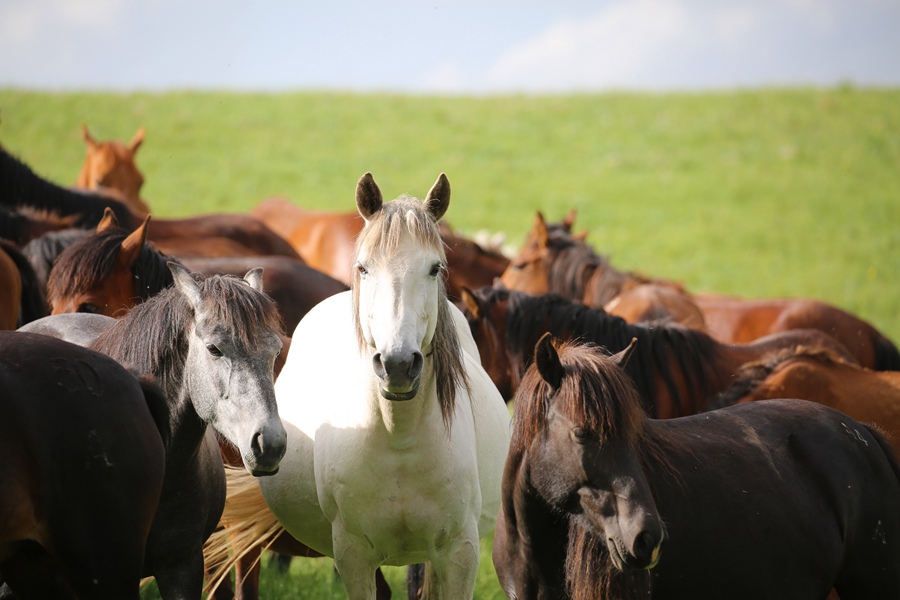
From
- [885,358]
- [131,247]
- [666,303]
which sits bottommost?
[885,358]

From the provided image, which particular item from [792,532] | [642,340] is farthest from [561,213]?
[792,532]

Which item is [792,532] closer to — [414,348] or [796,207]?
[414,348]

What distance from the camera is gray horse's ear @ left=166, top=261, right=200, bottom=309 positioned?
3646 millimetres

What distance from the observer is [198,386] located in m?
3.59

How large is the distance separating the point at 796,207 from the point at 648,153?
3795 millimetres

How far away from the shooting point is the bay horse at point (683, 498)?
329cm

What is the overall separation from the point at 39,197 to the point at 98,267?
9.48 ft

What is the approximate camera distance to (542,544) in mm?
3510

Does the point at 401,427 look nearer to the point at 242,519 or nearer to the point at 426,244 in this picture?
the point at 426,244

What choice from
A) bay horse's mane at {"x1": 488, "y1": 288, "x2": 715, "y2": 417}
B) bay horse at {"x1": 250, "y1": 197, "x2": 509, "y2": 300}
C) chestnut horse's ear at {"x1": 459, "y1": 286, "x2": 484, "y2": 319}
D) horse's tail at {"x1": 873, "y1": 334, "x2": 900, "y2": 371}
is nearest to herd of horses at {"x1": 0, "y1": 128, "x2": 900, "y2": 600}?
bay horse's mane at {"x1": 488, "y1": 288, "x2": 715, "y2": 417}

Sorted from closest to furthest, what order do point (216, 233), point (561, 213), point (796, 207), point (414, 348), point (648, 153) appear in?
point (414, 348) → point (216, 233) → point (561, 213) → point (796, 207) → point (648, 153)

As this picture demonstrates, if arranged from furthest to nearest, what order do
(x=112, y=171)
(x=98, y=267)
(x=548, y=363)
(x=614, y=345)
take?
(x=112, y=171) → (x=614, y=345) → (x=98, y=267) → (x=548, y=363)

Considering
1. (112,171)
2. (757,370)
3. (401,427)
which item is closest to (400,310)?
(401,427)

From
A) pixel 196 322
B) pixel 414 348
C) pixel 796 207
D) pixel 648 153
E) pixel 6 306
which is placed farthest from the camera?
pixel 648 153
